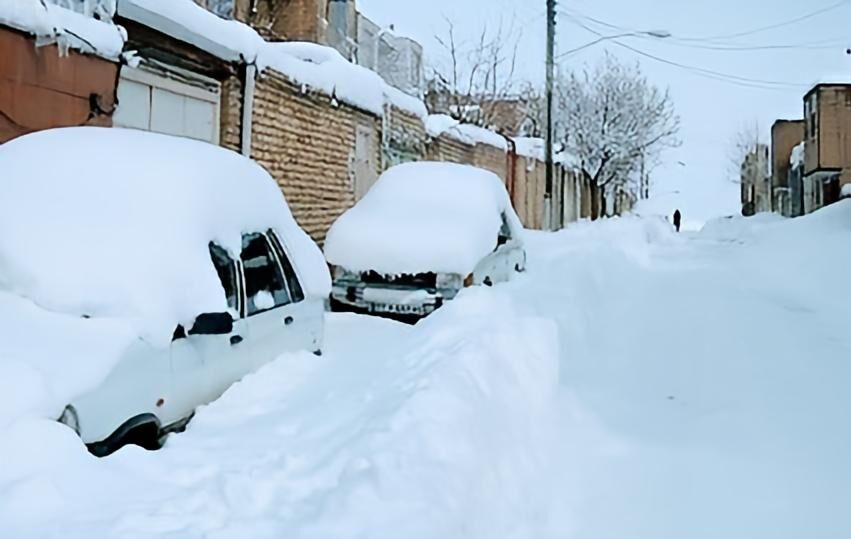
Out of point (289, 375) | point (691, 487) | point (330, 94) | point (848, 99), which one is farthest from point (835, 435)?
point (848, 99)

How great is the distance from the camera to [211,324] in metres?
4.13

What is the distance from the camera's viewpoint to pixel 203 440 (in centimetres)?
391

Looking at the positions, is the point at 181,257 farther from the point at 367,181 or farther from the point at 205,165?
the point at 367,181

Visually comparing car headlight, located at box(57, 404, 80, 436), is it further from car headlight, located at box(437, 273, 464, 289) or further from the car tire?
car headlight, located at box(437, 273, 464, 289)

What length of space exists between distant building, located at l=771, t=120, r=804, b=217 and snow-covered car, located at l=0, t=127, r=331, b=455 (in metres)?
51.2

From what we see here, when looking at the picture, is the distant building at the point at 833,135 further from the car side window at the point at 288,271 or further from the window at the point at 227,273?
the window at the point at 227,273

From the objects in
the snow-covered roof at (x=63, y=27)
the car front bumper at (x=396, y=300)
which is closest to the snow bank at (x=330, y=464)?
the car front bumper at (x=396, y=300)

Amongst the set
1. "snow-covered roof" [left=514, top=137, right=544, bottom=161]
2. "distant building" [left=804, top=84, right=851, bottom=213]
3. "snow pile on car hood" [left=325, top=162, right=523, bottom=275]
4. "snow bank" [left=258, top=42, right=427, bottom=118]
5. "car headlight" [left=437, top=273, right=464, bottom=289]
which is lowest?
"car headlight" [left=437, top=273, right=464, bottom=289]

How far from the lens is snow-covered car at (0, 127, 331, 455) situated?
11.7 ft

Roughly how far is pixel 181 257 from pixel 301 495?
1.57 meters

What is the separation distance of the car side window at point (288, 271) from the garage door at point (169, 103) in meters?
3.48

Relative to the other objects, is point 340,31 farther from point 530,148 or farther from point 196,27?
point 196,27

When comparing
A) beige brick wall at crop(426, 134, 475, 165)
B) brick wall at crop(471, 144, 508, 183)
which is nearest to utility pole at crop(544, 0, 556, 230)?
brick wall at crop(471, 144, 508, 183)

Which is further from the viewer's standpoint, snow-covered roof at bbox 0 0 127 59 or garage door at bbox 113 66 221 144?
garage door at bbox 113 66 221 144
